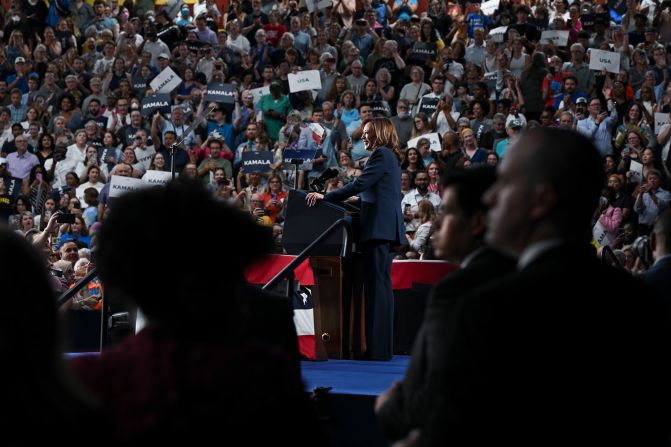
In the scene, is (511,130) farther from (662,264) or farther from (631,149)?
(662,264)

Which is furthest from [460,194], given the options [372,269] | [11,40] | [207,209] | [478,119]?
[11,40]

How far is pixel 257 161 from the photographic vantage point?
1511 cm

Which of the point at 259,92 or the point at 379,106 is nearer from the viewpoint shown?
the point at 379,106

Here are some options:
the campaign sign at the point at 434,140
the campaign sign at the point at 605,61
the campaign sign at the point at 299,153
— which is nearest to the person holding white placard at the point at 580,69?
the campaign sign at the point at 605,61

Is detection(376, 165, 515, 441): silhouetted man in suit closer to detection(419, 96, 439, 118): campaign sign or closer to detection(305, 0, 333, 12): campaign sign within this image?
detection(419, 96, 439, 118): campaign sign

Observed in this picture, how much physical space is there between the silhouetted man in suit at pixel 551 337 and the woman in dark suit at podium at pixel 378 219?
543 centimetres

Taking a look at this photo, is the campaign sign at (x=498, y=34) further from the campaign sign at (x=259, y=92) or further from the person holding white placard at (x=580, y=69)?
the campaign sign at (x=259, y=92)

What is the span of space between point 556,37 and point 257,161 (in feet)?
16.3

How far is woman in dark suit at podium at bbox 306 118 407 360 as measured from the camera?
26.0 ft

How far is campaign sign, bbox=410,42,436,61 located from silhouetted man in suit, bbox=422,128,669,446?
15.1 meters

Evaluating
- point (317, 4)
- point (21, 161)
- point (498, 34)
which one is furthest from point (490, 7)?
point (21, 161)

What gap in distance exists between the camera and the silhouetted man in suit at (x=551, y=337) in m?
2.21

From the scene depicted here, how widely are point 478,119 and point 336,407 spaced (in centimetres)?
1002

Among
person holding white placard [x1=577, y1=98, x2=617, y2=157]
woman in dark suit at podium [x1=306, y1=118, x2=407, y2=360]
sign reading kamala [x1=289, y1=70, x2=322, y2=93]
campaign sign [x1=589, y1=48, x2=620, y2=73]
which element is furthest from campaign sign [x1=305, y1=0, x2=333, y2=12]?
woman in dark suit at podium [x1=306, y1=118, x2=407, y2=360]
